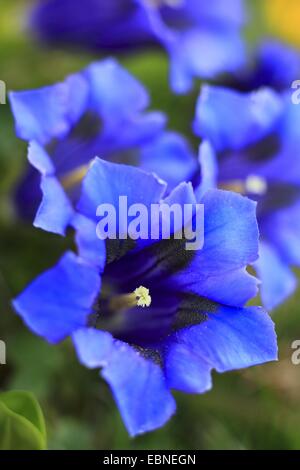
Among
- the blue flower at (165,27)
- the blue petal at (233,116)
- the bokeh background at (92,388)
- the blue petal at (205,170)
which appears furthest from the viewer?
the blue flower at (165,27)

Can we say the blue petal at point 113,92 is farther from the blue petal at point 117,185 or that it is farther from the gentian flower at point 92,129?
the blue petal at point 117,185

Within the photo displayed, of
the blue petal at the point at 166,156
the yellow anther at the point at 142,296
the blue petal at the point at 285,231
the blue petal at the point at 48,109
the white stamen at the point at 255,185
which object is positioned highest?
the blue petal at the point at 48,109

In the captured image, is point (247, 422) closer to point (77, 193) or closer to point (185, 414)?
point (185, 414)

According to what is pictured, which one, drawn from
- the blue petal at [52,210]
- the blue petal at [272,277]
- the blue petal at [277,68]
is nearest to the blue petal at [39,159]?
the blue petal at [52,210]

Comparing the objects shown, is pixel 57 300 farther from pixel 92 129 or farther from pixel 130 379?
pixel 92 129

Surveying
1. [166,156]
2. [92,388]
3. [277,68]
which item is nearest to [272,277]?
[166,156]

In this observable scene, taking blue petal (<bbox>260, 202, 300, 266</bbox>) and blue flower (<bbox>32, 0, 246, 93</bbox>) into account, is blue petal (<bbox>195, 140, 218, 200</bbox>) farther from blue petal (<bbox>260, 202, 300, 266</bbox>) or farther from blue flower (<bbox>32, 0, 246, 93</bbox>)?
blue flower (<bbox>32, 0, 246, 93</bbox>)
